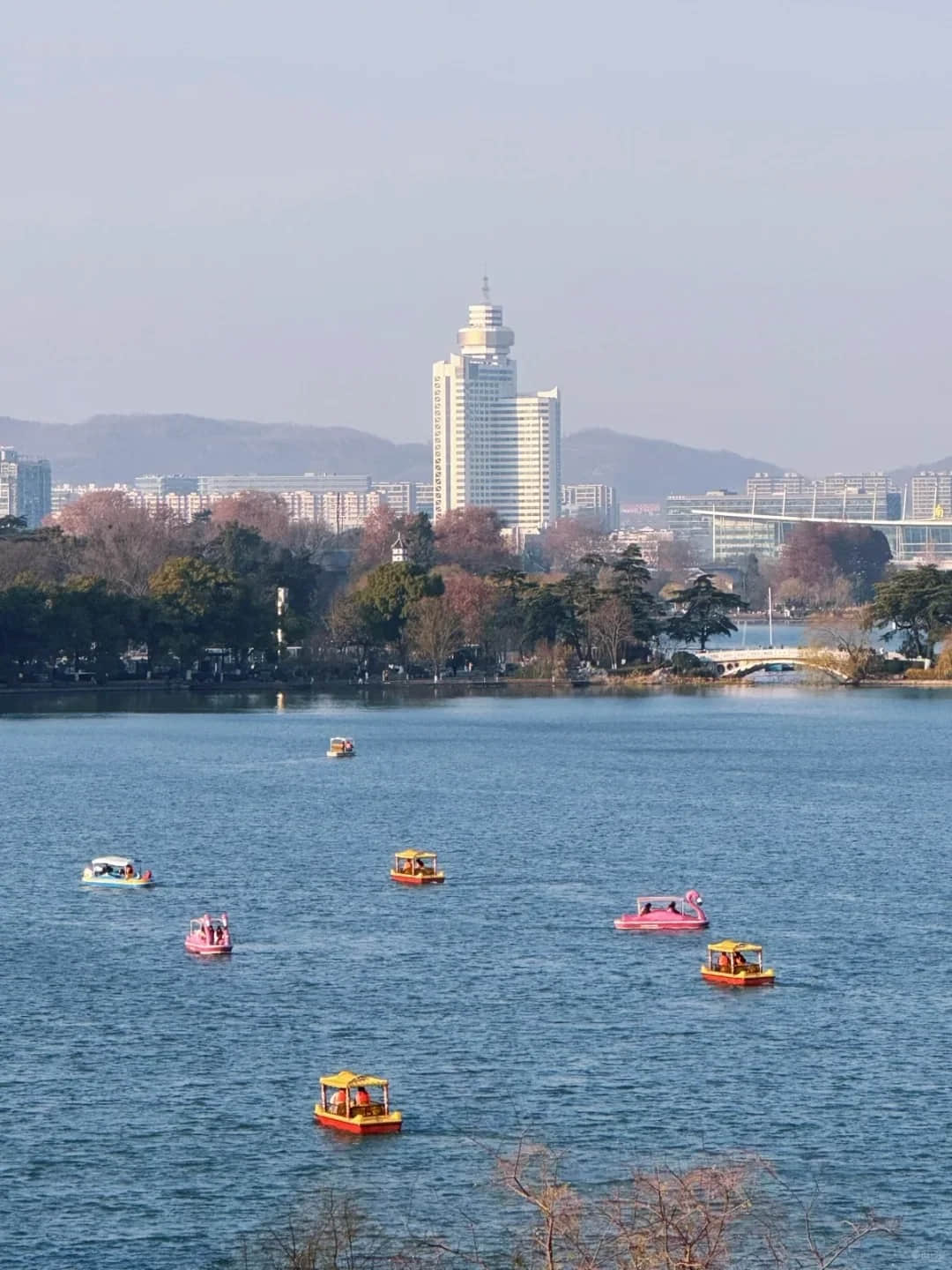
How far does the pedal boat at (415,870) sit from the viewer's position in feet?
126

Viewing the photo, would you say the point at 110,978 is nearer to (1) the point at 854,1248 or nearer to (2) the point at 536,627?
(1) the point at 854,1248

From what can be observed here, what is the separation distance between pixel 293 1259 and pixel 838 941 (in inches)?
704

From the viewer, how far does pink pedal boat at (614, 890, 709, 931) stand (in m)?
33.9

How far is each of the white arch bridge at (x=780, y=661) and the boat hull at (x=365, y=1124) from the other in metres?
69.3

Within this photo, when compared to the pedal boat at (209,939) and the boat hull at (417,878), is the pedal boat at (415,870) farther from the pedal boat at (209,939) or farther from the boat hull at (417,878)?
the pedal boat at (209,939)

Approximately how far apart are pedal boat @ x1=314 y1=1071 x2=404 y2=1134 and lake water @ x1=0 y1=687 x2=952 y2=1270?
217 millimetres

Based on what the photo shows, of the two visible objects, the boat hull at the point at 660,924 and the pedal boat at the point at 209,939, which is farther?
the boat hull at the point at 660,924

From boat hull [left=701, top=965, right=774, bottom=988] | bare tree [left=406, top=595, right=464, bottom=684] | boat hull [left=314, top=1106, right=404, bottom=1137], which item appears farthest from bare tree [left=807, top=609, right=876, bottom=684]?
boat hull [left=314, top=1106, right=404, bottom=1137]

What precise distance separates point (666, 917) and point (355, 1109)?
455 inches

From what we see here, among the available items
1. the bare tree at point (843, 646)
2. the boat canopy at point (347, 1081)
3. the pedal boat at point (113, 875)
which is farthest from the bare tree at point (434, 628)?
the boat canopy at point (347, 1081)

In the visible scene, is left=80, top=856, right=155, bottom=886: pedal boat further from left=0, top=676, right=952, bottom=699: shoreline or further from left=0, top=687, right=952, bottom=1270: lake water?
left=0, top=676, right=952, bottom=699: shoreline

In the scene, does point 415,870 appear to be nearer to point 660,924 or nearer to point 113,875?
point 113,875

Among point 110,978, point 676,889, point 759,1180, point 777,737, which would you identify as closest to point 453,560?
point 777,737

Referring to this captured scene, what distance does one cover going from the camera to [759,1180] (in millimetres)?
21359
